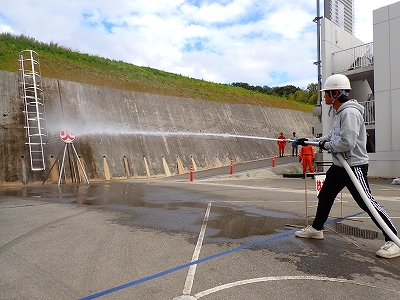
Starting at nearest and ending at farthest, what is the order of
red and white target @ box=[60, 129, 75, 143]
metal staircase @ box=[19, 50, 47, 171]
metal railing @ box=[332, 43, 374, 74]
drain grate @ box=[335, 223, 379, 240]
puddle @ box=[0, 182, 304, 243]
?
drain grate @ box=[335, 223, 379, 240], puddle @ box=[0, 182, 304, 243], red and white target @ box=[60, 129, 75, 143], metal staircase @ box=[19, 50, 47, 171], metal railing @ box=[332, 43, 374, 74]

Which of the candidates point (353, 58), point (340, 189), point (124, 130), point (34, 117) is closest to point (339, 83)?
point (340, 189)

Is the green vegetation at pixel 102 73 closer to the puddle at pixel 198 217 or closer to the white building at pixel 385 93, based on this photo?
the white building at pixel 385 93

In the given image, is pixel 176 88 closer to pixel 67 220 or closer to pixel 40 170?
pixel 40 170

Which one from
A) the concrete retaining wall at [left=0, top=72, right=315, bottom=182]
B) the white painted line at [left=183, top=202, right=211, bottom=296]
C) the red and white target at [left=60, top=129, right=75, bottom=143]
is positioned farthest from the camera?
the concrete retaining wall at [left=0, top=72, right=315, bottom=182]

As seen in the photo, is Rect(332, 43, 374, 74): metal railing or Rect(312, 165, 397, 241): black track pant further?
Rect(332, 43, 374, 74): metal railing

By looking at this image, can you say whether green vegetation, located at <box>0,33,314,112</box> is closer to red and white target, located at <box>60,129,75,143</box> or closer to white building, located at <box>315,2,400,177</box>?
Result: red and white target, located at <box>60,129,75,143</box>

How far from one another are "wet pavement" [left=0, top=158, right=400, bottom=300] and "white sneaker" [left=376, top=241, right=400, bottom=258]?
12 cm

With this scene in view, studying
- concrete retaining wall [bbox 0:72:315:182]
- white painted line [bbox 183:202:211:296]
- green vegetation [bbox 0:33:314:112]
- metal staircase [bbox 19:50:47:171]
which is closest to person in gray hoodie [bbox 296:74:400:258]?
white painted line [bbox 183:202:211:296]

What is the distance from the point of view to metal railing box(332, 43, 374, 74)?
64.4 feet

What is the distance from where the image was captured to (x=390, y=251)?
389 centimetres

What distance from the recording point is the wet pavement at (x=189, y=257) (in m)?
3.07

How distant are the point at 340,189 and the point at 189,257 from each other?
229 cm

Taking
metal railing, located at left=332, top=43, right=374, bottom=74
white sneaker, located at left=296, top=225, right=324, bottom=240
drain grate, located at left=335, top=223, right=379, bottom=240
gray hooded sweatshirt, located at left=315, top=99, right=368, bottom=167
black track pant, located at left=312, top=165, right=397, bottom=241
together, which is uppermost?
metal railing, located at left=332, top=43, right=374, bottom=74

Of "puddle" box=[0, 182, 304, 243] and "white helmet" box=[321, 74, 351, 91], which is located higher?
"white helmet" box=[321, 74, 351, 91]
